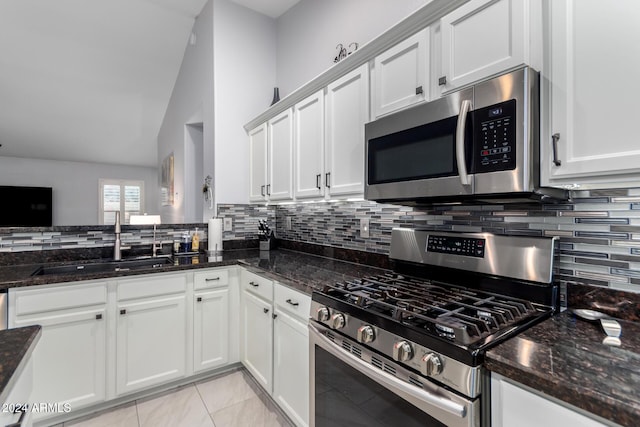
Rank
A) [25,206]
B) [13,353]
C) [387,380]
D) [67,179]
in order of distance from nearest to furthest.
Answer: [13,353] → [387,380] → [25,206] → [67,179]

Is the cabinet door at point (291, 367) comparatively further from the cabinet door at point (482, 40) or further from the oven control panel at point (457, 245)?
the cabinet door at point (482, 40)

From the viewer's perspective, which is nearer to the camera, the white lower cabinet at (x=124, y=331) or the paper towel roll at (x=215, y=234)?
the white lower cabinet at (x=124, y=331)

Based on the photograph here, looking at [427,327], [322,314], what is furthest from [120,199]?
[427,327]

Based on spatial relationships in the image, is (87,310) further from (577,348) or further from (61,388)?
(577,348)

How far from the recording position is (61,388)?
186 cm

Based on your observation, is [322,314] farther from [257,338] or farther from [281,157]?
[281,157]

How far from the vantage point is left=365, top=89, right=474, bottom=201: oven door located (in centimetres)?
120

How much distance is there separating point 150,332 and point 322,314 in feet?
4.66

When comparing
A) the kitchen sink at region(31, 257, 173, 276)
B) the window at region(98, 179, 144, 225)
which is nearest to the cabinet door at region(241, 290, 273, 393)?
the kitchen sink at region(31, 257, 173, 276)

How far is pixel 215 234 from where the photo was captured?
285 cm

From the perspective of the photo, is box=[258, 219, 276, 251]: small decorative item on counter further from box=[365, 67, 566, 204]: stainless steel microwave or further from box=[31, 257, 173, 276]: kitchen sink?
box=[365, 67, 566, 204]: stainless steel microwave

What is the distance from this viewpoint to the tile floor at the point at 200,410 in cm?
192

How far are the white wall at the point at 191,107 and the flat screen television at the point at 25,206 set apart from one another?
2799 mm

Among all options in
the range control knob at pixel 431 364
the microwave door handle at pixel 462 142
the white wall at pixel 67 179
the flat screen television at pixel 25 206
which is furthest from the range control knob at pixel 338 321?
the flat screen television at pixel 25 206
